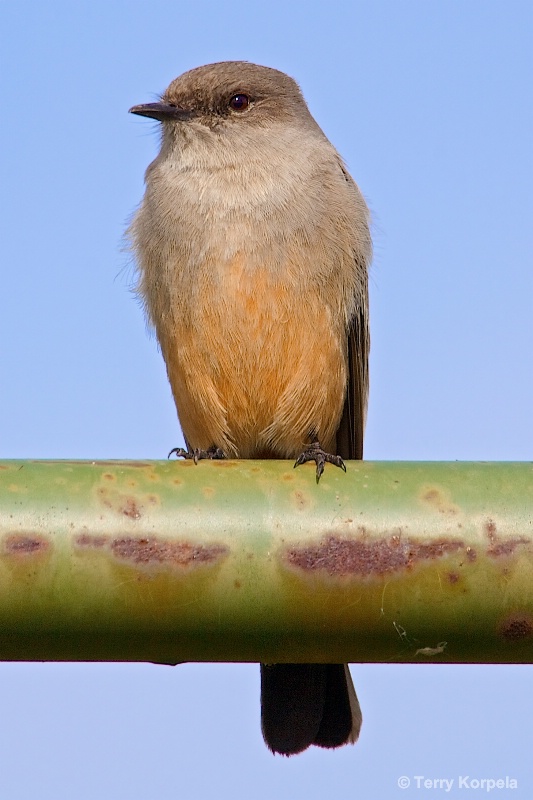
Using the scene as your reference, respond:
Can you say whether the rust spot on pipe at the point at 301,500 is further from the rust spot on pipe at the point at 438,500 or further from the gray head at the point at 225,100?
the gray head at the point at 225,100

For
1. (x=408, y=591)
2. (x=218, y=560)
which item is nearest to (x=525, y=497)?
(x=408, y=591)

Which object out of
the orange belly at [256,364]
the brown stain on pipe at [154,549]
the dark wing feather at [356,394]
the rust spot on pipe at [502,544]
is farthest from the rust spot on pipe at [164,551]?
the dark wing feather at [356,394]

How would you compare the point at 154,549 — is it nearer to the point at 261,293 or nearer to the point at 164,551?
the point at 164,551

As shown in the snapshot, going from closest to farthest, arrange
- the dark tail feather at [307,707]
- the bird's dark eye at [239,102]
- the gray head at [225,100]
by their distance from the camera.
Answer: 1. the dark tail feather at [307,707]
2. the gray head at [225,100]
3. the bird's dark eye at [239,102]

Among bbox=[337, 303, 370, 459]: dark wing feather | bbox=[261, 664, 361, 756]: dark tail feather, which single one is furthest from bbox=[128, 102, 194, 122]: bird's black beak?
bbox=[261, 664, 361, 756]: dark tail feather

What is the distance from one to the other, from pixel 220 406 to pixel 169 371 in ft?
1.31

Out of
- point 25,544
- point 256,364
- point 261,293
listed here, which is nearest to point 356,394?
point 256,364

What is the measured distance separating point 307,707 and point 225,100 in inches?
141

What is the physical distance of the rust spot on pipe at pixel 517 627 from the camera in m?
3.10

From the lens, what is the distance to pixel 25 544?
305 cm

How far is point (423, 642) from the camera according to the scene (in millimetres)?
3145

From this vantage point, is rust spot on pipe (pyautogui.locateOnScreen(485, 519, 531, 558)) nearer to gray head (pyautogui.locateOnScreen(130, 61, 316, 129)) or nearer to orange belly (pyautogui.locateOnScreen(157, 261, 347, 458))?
orange belly (pyautogui.locateOnScreen(157, 261, 347, 458))

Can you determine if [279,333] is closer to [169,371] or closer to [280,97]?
[169,371]

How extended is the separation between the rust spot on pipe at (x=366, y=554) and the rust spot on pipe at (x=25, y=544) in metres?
0.66
